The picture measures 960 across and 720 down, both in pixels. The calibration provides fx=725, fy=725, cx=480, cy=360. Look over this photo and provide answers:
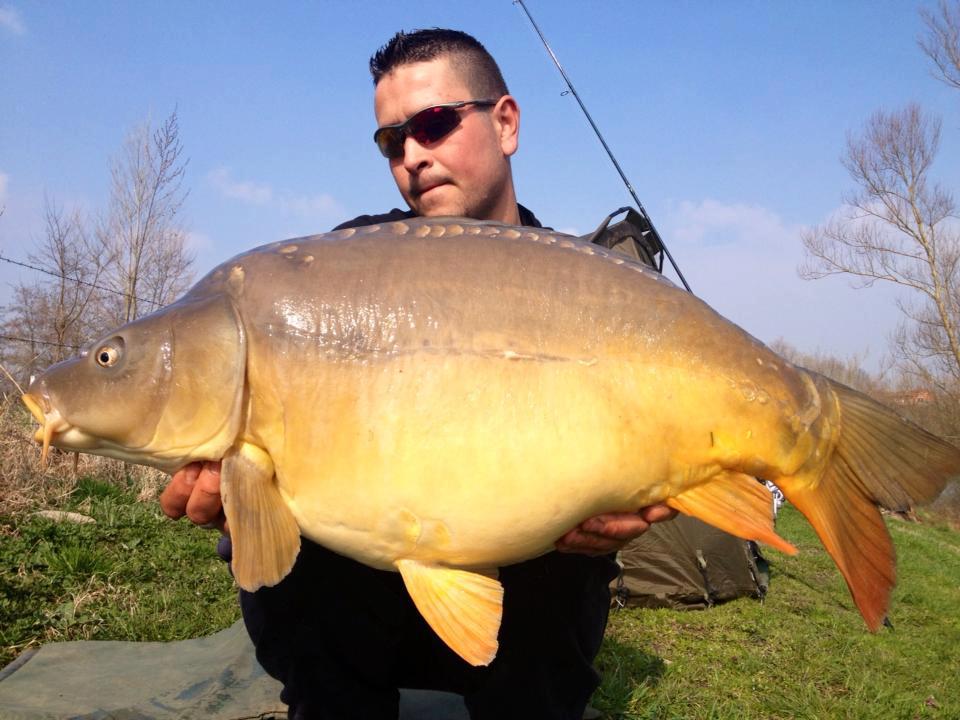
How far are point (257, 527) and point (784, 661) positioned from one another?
363 cm

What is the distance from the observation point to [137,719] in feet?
7.45

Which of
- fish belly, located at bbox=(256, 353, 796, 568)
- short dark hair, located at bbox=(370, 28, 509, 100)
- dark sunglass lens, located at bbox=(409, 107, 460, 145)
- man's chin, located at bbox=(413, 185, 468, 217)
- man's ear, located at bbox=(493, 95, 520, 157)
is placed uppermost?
short dark hair, located at bbox=(370, 28, 509, 100)

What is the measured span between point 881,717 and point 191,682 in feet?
9.97

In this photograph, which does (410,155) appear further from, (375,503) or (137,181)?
(137,181)

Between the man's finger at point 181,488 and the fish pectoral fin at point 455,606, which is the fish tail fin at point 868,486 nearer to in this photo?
the fish pectoral fin at point 455,606

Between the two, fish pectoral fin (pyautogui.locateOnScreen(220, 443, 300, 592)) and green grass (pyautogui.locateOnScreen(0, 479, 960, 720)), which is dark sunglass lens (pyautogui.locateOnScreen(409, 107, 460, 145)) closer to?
fish pectoral fin (pyautogui.locateOnScreen(220, 443, 300, 592))

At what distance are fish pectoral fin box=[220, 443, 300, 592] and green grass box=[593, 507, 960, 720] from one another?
6.31 ft

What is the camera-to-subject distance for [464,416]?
1404mm

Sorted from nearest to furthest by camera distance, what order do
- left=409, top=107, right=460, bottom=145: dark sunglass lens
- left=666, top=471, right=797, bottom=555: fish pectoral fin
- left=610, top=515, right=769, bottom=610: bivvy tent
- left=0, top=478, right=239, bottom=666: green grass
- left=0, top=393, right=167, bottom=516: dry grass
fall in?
left=666, top=471, right=797, bottom=555: fish pectoral fin
left=409, top=107, right=460, bottom=145: dark sunglass lens
left=0, top=478, right=239, bottom=666: green grass
left=0, top=393, right=167, bottom=516: dry grass
left=610, top=515, right=769, bottom=610: bivvy tent

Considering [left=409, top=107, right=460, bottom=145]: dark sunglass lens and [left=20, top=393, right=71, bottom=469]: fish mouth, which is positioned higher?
[left=409, top=107, right=460, bottom=145]: dark sunglass lens

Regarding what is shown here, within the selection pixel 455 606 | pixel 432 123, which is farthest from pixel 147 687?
pixel 432 123

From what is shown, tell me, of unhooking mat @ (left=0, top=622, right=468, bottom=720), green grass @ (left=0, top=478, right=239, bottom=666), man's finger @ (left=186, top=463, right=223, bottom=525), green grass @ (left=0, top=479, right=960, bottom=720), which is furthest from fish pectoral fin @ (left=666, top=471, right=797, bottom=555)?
green grass @ (left=0, top=478, right=239, bottom=666)

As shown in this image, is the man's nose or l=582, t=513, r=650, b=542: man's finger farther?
the man's nose

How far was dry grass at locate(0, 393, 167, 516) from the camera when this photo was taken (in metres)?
4.12
